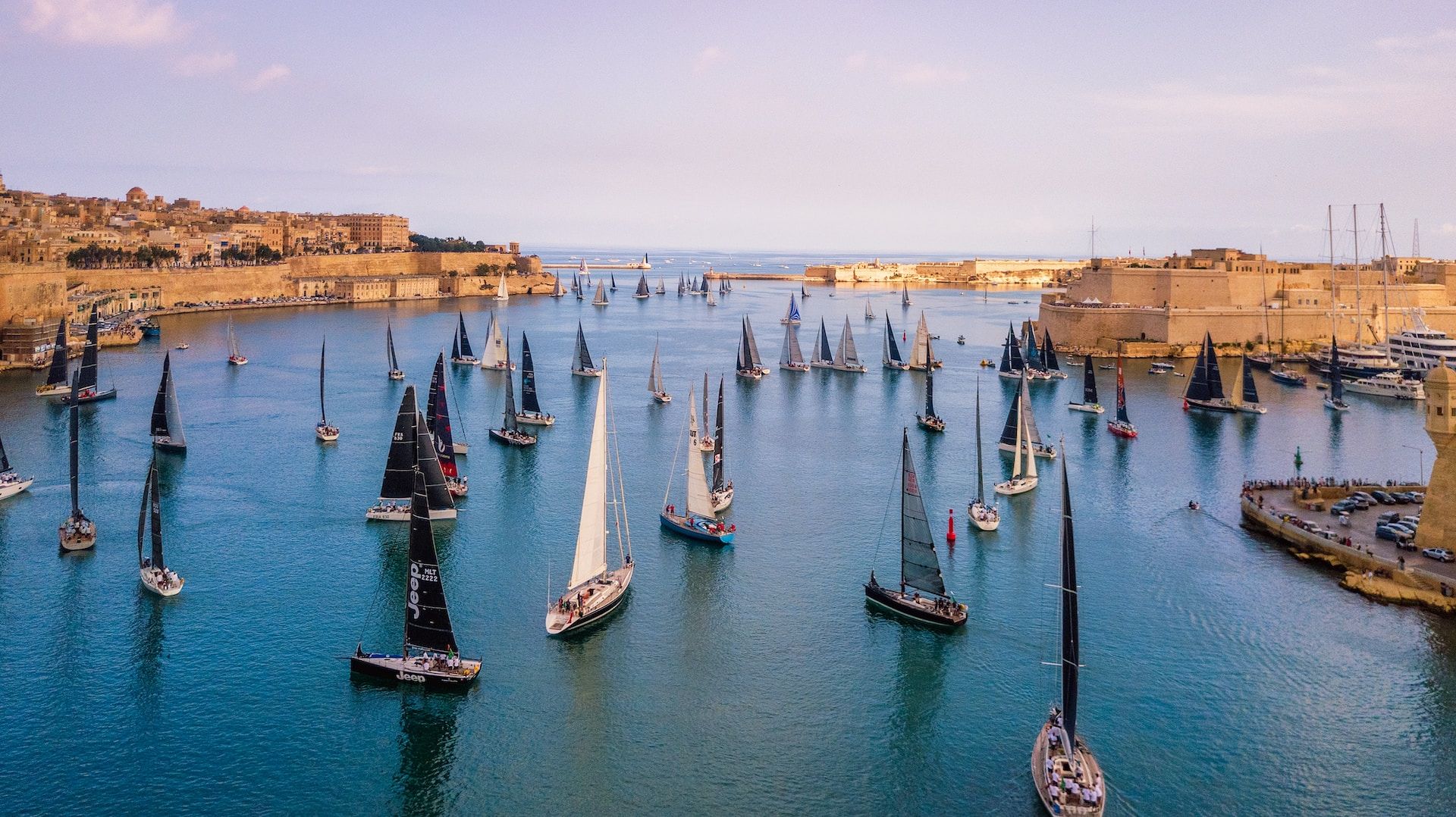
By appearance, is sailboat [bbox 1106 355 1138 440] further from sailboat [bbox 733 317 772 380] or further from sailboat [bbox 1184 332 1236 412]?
sailboat [bbox 733 317 772 380]

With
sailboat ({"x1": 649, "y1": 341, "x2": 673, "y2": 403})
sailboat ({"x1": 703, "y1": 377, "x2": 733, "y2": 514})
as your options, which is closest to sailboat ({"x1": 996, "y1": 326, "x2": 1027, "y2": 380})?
sailboat ({"x1": 649, "y1": 341, "x2": 673, "y2": 403})

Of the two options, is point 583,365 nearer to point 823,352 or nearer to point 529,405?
point 823,352

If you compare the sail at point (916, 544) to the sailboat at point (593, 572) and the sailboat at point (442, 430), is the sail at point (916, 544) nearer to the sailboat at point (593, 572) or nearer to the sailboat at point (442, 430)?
the sailboat at point (593, 572)

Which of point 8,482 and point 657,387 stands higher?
point 657,387

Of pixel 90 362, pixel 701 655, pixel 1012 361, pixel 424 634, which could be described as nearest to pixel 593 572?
pixel 701 655

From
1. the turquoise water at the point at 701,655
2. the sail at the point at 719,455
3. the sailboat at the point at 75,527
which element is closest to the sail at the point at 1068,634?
the turquoise water at the point at 701,655

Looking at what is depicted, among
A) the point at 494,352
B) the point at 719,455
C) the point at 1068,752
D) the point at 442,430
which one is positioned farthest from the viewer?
the point at 494,352

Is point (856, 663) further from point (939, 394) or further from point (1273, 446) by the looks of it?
point (939, 394)
